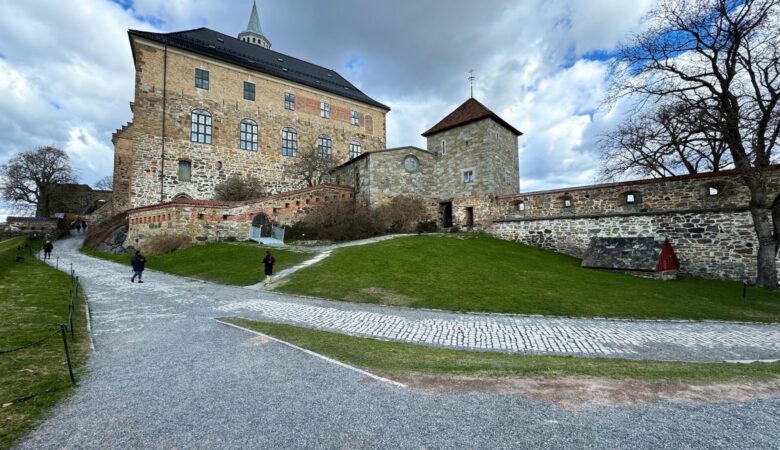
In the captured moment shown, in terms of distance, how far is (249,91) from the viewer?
32.7m

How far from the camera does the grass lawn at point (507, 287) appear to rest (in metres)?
10.7

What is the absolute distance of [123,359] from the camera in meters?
5.61

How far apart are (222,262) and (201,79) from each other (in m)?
20.7

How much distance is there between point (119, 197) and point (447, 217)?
27.2 meters

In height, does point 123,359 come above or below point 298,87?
below

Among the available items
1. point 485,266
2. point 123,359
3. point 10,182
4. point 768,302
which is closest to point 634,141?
point 768,302

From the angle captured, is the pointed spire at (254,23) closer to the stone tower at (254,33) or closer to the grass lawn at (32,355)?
the stone tower at (254,33)

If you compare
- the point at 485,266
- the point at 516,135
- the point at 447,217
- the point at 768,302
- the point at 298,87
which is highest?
the point at 298,87

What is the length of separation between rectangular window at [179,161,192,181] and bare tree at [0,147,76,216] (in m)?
28.6

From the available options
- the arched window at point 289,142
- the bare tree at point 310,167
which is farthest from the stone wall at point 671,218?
the arched window at point 289,142

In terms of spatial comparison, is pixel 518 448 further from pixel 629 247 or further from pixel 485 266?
pixel 629 247

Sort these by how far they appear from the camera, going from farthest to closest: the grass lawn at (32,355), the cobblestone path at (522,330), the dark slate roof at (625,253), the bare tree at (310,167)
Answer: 1. the bare tree at (310,167)
2. the dark slate roof at (625,253)
3. the cobblestone path at (522,330)
4. the grass lawn at (32,355)

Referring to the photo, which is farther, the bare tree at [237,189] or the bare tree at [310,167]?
the bare tree at [310,167]

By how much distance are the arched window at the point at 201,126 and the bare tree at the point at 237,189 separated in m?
3.94
